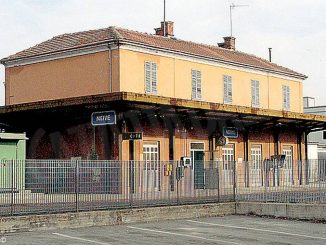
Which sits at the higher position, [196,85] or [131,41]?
[131,41]

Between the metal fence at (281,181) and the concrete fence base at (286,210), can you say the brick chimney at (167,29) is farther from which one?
the concrete fence base at (286,210)

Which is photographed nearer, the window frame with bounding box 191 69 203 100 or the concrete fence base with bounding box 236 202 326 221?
the concrete fence base with bounding box 236 202 326 221

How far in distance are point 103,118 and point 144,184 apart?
7165 mm

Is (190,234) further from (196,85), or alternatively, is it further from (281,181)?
(196,85)

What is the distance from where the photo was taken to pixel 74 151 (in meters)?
28.2

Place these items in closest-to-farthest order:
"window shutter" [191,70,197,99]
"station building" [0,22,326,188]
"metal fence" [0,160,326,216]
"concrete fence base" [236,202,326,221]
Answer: "metal fence" [0,160,326,216] < "concrete fence base" [236,202,326,221] < "station building" [0,22,326,188] < "window shutter" [191,70,197,99]

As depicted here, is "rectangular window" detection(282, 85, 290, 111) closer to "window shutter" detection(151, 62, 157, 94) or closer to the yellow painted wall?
the yellow painted wall

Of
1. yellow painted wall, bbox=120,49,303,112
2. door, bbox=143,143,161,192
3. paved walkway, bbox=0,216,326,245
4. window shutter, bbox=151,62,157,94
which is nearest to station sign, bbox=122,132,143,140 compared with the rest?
yellow painted wall, bbox=120,49,303,112

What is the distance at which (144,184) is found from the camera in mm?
19609

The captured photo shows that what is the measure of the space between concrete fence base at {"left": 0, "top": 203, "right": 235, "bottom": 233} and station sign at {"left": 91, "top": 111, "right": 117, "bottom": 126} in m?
6.99

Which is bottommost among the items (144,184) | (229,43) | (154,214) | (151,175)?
(154,214)

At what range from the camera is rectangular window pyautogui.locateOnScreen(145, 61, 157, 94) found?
30172 millimetres

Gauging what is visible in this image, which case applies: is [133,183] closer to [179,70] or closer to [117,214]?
[117,214]

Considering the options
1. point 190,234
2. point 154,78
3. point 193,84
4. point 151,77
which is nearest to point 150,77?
point 151,77
